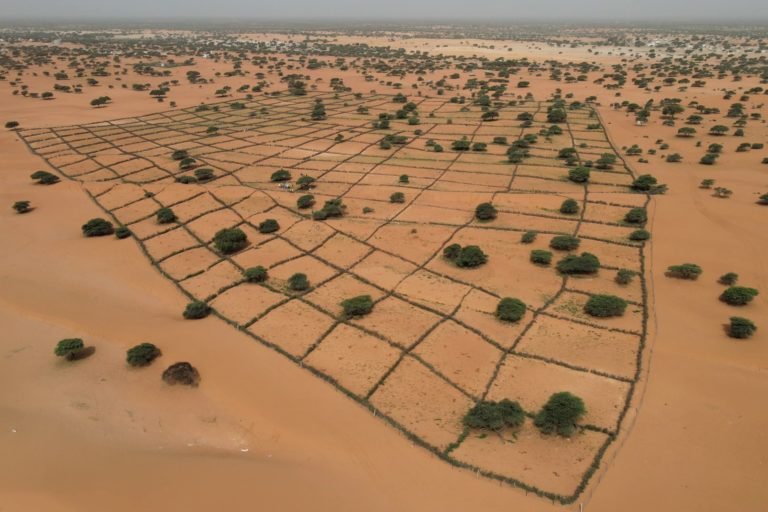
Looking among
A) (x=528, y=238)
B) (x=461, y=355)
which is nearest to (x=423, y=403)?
(x=461, y=355)

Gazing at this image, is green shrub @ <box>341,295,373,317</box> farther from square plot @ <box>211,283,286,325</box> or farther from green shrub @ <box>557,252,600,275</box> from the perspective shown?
green shrub @ <box>557,252,600,275</box>

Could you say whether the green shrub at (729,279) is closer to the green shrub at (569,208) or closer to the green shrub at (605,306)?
the green shrub at (605,306)

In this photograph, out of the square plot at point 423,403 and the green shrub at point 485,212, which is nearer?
the square plot at point 423,403

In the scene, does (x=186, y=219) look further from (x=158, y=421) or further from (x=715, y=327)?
(x=715, y=327)

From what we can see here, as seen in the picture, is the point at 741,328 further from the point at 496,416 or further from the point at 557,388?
the point at 496,416

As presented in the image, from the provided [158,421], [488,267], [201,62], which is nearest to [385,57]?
[201,62]

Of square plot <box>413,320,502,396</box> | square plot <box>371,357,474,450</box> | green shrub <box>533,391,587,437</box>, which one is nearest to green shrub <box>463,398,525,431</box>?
square plot <box>371,357,474,450</box>

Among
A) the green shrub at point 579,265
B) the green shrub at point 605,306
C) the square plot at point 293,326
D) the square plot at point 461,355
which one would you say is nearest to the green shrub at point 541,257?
the green shrub at point 579,265
